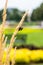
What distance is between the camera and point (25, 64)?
353 inches

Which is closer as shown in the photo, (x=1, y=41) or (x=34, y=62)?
(x=1, y=41)

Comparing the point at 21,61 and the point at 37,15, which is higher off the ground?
the point at 21,61

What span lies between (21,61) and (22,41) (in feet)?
20.9

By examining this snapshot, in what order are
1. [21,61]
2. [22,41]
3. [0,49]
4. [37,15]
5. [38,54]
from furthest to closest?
[37,15] < [22,41] < [38,54] < [21,61] < [0,49]

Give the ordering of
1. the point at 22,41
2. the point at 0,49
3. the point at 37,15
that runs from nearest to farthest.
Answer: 1. the point at 0,49
2. the point at 22,41
3. the point at 37,15

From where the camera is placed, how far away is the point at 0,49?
1128 mm

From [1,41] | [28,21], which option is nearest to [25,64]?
[1,41]

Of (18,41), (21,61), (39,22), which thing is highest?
(21,61)

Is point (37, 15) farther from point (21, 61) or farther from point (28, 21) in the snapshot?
point (21, 61)

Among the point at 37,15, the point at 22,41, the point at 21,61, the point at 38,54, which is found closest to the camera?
the point at 21,61

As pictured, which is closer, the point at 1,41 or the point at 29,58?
the point at 1,41

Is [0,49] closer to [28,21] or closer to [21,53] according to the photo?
[21,53]

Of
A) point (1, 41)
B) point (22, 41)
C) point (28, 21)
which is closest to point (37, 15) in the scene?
point (28, 21)

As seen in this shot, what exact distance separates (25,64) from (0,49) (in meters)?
7.91
